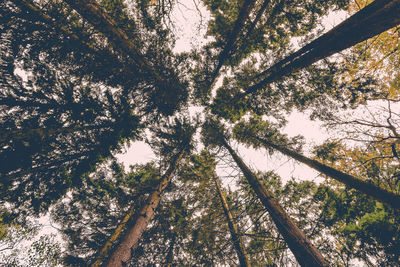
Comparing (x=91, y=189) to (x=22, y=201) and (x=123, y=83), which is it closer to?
(x=22, y=201)

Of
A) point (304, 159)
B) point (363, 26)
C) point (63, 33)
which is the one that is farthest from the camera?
point (304, 159)

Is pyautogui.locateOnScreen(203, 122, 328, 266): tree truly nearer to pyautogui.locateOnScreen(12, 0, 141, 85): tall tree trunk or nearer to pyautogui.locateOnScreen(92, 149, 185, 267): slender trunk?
pyautogui.locateOnScreen(92, 149, 185, 267): slender trunk

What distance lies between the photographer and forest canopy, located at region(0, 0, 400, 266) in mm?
4098

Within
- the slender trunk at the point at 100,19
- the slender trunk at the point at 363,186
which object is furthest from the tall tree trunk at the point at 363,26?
the slender trunk at the point at 100,19

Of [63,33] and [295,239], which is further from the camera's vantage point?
[63,33]

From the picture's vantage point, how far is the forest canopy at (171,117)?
4.10 metres

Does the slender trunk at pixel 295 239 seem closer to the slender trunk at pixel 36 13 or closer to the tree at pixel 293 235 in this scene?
the tree at pixel 293 235

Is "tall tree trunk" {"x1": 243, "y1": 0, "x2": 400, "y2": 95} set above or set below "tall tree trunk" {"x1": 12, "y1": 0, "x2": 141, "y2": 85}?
below

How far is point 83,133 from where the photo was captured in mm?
5727

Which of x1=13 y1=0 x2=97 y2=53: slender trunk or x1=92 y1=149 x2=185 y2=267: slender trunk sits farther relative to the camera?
x1=13 y1=0 x2=97 y2=53: slender trunk

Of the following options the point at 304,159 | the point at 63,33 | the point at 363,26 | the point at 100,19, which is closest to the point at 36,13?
the point at 63,33

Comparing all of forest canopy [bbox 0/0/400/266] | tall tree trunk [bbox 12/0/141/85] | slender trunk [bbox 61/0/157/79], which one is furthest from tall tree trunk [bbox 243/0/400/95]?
tall tree trunk [bbox 12/0/141/85]

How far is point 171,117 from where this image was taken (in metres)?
8.07

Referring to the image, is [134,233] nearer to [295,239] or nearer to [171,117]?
[295,239]
